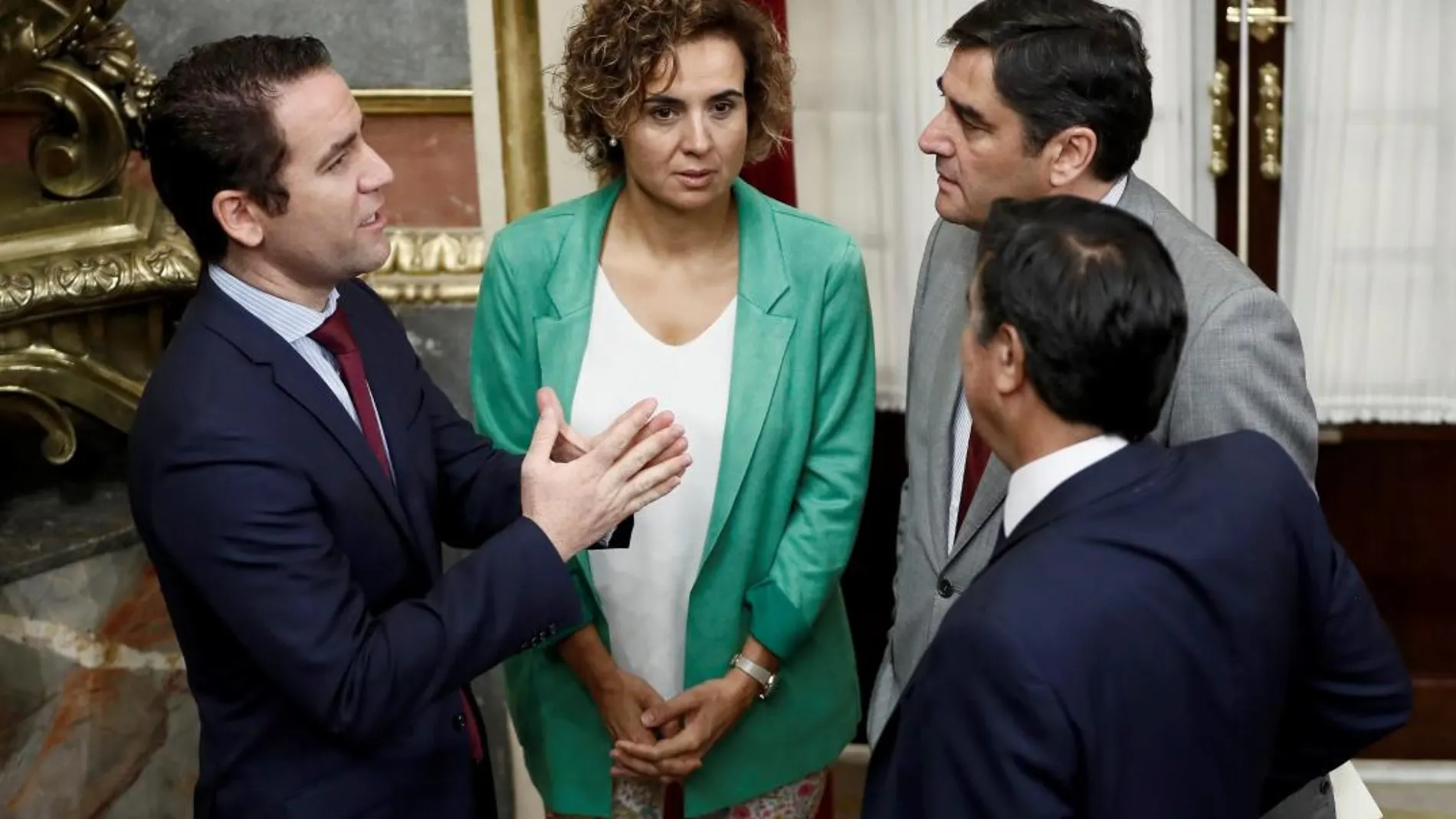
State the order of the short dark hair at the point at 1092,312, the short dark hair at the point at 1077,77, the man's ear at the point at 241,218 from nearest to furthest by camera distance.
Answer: the short dark hair at the point at 1092,312 < the man's ear at the point at 241,218 < the short dark hair at the point at 1077,77

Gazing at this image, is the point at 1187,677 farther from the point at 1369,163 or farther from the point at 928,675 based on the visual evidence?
the point at 1369,163

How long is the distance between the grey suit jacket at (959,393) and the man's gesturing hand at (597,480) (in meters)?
0.39

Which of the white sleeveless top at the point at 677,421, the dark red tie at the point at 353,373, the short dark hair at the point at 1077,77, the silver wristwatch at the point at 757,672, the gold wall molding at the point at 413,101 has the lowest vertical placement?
the silver wristwatch at the point at 757,672

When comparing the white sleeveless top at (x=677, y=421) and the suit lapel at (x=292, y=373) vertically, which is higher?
the suit lapel at (x=292, y=373)

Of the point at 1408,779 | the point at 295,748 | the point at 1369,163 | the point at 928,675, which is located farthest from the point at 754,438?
the point at 1408,779

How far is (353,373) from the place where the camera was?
2.14 metres

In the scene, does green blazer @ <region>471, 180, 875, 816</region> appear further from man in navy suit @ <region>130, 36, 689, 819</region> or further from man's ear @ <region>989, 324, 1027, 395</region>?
man's ear @ <region>989, 324, 1027, 395</region>

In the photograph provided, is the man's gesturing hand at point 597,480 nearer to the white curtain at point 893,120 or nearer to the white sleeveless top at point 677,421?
the white sleeveless top at point 677,421

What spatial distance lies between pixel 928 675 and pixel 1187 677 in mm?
224

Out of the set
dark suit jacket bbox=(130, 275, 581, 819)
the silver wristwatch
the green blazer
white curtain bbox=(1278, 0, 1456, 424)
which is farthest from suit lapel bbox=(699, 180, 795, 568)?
white curtain bbox=(1278, 0, 1456, 424)

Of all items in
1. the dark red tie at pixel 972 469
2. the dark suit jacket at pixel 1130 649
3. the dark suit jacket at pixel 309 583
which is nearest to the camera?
the dark suit jacket at pixel 1130 649

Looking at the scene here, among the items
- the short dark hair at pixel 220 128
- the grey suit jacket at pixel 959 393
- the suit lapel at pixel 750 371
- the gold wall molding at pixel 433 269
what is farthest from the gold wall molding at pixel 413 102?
the short dark hair at pixel 220 128

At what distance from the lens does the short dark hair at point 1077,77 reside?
2.15 meters

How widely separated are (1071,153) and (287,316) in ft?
3.15
